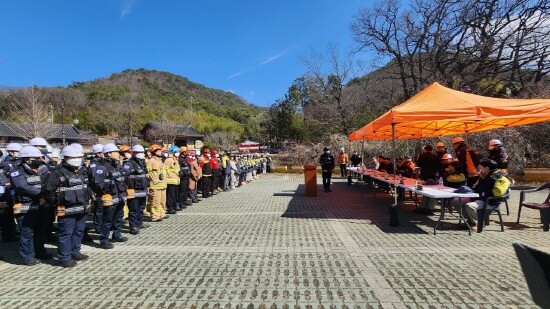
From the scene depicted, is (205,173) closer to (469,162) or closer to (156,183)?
(156,183)

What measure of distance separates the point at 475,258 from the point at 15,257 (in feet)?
23.8

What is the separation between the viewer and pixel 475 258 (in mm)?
4930

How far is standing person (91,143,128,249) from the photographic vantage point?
225 inches

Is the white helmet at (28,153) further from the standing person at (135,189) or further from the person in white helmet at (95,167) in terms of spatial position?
the standing person at (135,189)

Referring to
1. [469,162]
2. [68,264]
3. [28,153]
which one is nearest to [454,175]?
[469,162]

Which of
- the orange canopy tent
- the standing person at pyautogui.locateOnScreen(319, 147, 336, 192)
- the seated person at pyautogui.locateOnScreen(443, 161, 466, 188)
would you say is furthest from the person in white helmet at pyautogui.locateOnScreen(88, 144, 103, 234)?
the standing person at pyautogui.locateOnScreen(319, 147, 336, 192)

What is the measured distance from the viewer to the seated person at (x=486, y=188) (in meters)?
6.34

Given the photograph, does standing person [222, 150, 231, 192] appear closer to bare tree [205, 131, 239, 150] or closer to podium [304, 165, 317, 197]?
podium [304, 165, 317, 197]

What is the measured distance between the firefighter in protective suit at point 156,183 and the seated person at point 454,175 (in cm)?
672

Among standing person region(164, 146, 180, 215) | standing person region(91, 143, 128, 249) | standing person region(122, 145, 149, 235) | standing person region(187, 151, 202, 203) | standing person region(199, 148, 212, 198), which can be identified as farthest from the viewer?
standing person region(199, 148, 212, 198)

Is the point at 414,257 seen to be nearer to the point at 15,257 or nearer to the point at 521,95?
the point at 15,257

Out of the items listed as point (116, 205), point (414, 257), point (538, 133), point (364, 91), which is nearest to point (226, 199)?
point (116, 205)

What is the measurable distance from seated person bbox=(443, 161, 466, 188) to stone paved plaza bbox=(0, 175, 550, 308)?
900 millimetres

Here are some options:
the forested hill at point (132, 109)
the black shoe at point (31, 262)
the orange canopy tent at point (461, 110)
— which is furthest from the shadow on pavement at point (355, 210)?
the forested hill at point (132, 109)
